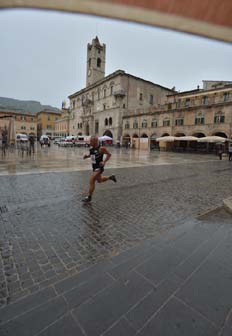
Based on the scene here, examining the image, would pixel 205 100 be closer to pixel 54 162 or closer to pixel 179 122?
pixel 179 122

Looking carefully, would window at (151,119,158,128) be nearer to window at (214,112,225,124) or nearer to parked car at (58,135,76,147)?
window at (214,112,225,124)

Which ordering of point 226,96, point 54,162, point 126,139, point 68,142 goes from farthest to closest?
point 126,139 → point 68,142 → point 226,96 → point 54,162

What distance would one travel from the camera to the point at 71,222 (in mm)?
3527

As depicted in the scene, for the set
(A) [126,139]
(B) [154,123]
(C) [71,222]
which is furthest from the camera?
(A) [126,139]

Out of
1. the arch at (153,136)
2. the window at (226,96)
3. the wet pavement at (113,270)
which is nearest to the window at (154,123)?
the arch at (153,136)

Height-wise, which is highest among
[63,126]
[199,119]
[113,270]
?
[63,126]

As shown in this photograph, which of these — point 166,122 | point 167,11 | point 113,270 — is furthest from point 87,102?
point 113,270

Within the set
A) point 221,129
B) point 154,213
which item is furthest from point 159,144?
point 154,213

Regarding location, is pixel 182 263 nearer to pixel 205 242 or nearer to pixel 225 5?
pixel 205 242

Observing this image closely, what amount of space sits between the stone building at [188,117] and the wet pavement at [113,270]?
28.7 meters

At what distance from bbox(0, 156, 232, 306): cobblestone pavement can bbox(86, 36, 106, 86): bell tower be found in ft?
202

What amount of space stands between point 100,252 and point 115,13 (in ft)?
9.21

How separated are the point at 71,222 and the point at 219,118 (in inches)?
1229

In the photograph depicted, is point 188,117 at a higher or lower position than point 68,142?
higher
